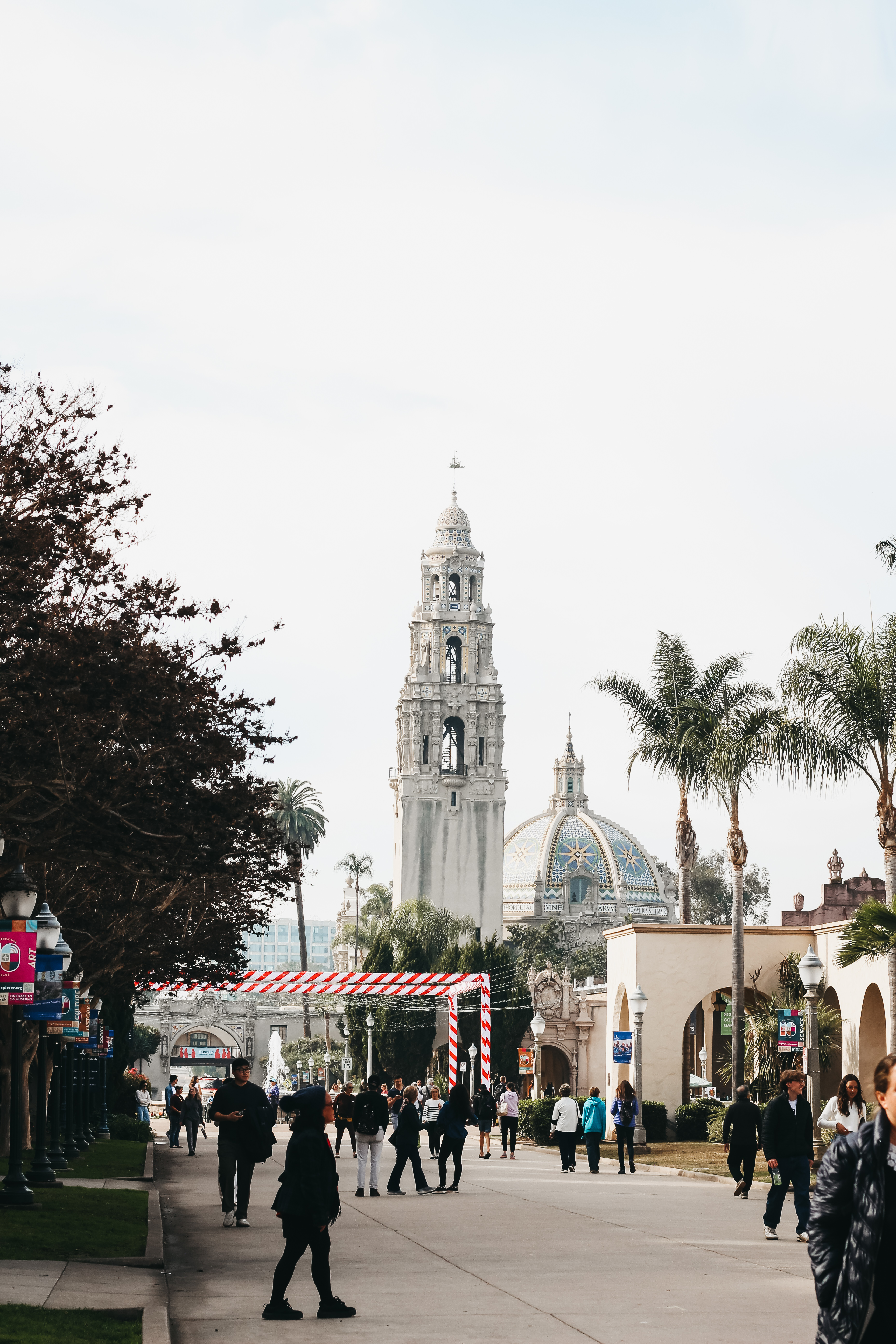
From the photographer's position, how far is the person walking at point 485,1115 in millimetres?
35250

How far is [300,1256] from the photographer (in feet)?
36.5

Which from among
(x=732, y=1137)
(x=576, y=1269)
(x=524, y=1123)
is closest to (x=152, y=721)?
(x=576, y=1269)

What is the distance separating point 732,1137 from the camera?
2202 cm

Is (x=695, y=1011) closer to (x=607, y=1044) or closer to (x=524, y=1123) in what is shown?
(x=607, y=1044)

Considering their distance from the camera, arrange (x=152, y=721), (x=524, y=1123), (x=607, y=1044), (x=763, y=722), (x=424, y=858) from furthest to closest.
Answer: (x=424, y=858) → (x=607, y=1044) → (x=524, y=1123) → (x=763, y=722) → (x=152, y=721)

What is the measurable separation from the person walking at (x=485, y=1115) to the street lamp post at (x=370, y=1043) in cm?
3551

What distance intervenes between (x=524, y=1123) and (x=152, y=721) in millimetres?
27982

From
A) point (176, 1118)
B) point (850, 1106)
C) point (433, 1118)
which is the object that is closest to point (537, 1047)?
point (176, 1118)

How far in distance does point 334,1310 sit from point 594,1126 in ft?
57.7

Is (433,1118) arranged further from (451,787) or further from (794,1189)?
(451,787)

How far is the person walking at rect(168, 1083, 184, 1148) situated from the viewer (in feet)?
132

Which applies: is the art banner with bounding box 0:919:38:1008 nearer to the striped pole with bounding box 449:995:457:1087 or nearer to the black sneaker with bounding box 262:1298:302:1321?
the black sneaker with bounding box 262:1298:302:1321

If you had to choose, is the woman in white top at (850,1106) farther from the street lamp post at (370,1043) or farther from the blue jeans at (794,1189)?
the street lamp post at (370,1043)

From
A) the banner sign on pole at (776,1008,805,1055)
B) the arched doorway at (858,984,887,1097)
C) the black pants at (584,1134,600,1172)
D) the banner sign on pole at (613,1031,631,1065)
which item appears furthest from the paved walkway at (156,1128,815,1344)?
the banner sign on pole at (613,1031,631,1065)
